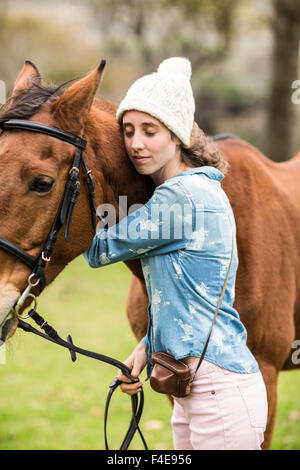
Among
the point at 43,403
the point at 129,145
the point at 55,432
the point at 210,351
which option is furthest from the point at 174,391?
the point at 43,403

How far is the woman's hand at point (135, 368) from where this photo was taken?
2.36m

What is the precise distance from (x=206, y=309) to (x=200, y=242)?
27cm

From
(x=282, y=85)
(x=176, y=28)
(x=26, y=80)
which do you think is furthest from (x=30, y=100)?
(x=176, y=28)

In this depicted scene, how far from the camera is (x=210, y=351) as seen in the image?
6.86 feet

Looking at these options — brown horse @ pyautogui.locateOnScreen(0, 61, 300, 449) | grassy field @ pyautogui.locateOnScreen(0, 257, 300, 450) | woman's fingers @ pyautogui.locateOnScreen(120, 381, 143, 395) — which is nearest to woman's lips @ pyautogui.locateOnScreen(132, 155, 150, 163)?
brown horse @ pyautogui.locateOnScreen(0, 61, 300, 449)

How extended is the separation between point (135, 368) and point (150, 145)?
1.02 m

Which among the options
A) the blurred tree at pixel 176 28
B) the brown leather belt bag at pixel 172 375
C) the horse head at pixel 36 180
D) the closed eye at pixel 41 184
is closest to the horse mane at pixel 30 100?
the horse head at pixel 36 180

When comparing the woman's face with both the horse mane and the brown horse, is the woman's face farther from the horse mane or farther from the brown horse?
→ the horse mane

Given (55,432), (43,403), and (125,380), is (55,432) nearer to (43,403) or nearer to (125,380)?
(43,403)

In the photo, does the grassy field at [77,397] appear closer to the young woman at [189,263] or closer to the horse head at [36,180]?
the horse head at [36,180]

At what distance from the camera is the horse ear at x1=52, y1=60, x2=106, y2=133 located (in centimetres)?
207

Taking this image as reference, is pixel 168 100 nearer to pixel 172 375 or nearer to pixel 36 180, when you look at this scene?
pixel 36 180

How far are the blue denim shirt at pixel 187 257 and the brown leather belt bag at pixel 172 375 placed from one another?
34 mm

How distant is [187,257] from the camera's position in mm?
2109
